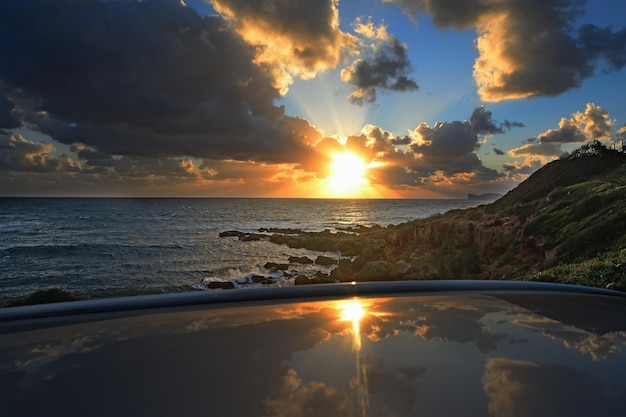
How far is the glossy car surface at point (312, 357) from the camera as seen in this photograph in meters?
1.66

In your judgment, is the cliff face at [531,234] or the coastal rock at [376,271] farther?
the coastal rock at [376,271]

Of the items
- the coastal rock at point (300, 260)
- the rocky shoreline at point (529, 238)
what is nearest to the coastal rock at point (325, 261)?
the rocky shoreline at point (529, 238)

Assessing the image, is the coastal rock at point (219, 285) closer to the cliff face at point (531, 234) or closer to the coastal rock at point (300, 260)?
the cliff face at point (531, 234)

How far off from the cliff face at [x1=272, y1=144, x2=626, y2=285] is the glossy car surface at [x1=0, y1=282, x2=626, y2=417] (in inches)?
259

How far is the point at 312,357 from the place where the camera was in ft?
7.15

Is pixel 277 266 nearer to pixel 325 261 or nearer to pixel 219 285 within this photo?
pixel 325 261

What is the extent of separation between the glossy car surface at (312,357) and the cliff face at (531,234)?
658 centimetres

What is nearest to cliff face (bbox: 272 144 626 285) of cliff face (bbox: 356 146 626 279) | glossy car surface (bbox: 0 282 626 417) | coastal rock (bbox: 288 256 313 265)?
cliff face (bbox: 356 146 626 279)

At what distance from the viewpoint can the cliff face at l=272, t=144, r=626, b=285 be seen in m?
12.2

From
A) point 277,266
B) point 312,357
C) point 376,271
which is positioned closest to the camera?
point 312,357

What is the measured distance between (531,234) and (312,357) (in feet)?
55.7

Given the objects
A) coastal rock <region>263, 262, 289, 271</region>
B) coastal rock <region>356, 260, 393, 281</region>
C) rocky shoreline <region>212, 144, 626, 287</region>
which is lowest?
coastal rock <region>263, 262, 289, 271</region>

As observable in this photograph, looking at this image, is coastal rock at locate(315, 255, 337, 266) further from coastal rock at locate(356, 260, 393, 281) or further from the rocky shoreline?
coastal rock at locate(356, 260, 393, 281)

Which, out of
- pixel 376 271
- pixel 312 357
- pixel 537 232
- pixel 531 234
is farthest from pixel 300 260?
pixel 312 357
